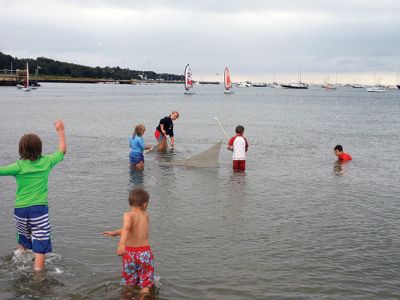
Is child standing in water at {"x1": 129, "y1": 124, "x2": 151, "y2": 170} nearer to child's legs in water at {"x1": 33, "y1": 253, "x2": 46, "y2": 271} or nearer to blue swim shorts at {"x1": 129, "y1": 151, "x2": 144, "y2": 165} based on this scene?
blue swim shorts at {"x1": 129, "y1": 151, "x2": 144, "y2": 165}

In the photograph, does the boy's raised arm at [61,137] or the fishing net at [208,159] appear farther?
the fishing net at [208,159]

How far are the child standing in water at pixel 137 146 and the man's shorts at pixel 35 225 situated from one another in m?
7.58

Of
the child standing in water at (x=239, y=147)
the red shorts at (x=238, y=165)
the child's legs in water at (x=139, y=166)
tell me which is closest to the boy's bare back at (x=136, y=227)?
the child standing in water at (x=239, y=147)

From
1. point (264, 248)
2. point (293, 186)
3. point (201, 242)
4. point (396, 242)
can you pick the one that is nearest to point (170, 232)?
point (201, 242)

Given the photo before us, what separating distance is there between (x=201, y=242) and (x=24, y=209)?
323 cm

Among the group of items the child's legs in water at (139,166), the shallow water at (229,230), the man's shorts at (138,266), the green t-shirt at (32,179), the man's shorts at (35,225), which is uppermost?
the green t-shirt at (32,179)

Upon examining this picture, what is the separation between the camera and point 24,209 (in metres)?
6.08

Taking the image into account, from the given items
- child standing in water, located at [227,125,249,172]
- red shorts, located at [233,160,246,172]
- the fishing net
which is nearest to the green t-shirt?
child standing in water, located at [227,125,249,172]

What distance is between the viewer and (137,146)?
561 inches

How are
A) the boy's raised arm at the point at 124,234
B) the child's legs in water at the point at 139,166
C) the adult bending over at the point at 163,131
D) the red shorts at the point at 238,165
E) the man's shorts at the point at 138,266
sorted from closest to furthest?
the boy's raised arm at the point at 124,234 < the man's shorts at the point at 138,266 < the child's legs in water at the point at 139,166 < the red shorts at the point at 238,165 < the adult bending over at the point at 163,131

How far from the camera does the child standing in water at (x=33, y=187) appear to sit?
5922 mm

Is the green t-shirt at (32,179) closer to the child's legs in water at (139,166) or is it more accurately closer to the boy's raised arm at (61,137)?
the boy's raised arm at (61,137)

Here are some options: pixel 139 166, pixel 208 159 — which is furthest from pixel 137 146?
pixel 208 159

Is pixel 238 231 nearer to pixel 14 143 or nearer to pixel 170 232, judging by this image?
pixel 170 232
